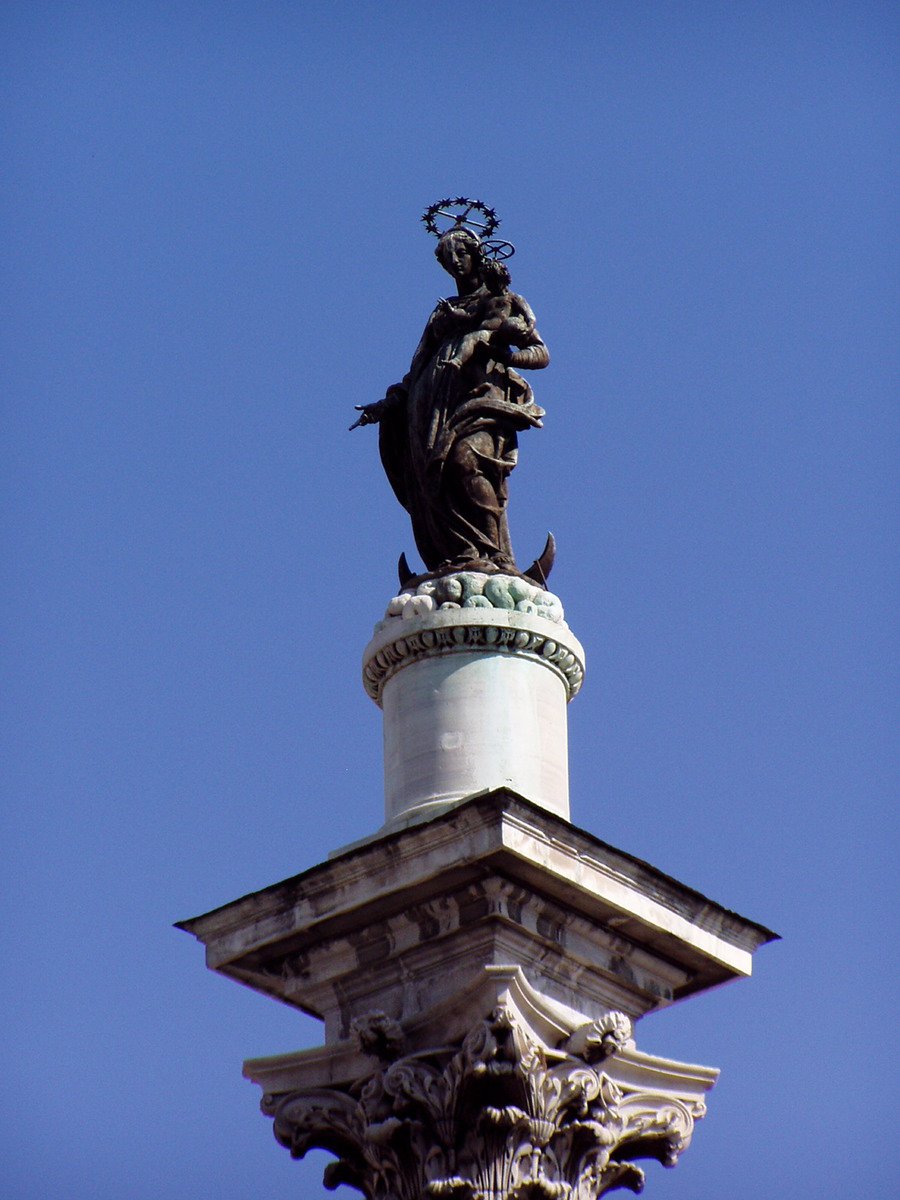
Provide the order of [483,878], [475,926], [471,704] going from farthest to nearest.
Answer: [471,704]
[475,926]
[483,878]

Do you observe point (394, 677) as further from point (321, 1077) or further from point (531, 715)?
point (321, 1077)

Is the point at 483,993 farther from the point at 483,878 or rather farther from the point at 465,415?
the point at 465,415

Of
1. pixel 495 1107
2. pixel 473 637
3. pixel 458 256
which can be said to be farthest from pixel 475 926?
pixel 458 256

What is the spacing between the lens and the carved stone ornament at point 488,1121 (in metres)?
14.7

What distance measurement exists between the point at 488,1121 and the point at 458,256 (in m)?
7.21

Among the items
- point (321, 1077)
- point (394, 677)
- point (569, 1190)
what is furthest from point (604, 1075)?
point (394, 677)

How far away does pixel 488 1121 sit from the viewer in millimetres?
14711

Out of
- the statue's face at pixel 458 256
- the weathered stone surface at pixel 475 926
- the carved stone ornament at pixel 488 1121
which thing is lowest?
the carved stone ornament at pixel 488 1121

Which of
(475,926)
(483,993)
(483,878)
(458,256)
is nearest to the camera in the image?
(483,993)

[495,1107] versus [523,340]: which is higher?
[523,340]

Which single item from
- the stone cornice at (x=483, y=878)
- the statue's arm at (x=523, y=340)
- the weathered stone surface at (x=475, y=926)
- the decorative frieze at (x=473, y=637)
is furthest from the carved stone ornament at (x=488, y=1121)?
the statue's arm at (x=523, y=340)

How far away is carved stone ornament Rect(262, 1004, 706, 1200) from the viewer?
580 inches

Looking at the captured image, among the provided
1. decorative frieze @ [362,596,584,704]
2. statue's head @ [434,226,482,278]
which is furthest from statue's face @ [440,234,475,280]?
decorative frieze @ [362,596,584,704]

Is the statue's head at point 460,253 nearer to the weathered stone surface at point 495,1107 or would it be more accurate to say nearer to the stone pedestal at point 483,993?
the stone pedestal at point 483,993
